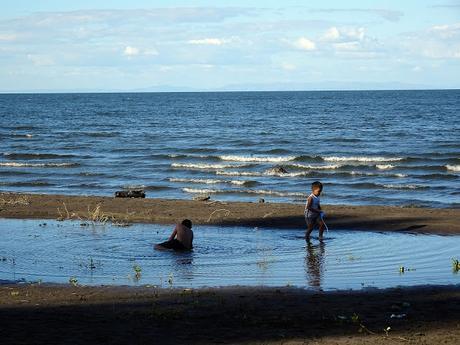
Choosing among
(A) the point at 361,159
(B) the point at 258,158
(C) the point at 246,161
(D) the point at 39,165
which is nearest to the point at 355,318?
(A) the point at 361,159

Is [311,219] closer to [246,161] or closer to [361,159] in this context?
[361,159]

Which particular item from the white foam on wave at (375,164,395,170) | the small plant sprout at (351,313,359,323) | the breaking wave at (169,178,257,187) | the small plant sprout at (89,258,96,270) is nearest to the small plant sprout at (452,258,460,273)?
the small plant sprout at (351,313,359,323)

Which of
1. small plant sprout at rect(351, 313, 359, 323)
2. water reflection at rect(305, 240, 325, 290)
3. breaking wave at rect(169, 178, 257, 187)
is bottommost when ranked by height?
breaking wave at rect(169, 178, 257, 187)

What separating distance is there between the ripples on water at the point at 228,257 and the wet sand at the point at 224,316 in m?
0.92

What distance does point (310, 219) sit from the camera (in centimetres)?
1753

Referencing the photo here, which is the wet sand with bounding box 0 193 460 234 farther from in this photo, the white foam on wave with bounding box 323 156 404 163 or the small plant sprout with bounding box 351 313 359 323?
the white foam on wave with bounding box 323 156 404 163

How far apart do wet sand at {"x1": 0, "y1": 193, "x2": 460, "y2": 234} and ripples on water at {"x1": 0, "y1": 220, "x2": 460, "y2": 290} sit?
1.06 meters

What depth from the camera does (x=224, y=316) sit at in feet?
34.3

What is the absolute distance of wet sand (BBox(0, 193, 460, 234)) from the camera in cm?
1988

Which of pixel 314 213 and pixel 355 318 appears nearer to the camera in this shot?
pixel 355 318

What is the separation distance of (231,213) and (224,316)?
11.0 meters

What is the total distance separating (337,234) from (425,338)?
919 centimetres

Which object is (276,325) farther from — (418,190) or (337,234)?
(418,190)

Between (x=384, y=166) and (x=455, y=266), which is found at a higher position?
(x=455, y=266)
